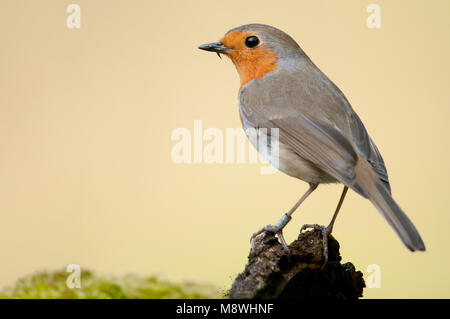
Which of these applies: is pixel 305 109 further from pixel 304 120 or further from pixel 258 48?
pixel 258 48

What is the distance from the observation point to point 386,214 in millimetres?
2758

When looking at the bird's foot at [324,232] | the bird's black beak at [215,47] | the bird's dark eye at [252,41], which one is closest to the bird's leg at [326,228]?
the bird's foot at [324,232]

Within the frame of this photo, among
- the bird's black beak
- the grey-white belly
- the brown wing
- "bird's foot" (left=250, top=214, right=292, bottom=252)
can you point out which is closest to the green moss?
"bird's foot" (left=250, top=214, right=292, bottom=252)

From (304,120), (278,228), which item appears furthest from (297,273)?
(304,120)

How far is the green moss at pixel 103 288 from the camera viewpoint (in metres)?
3.53

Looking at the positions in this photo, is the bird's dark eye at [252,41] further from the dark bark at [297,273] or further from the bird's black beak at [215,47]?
the dark bark at [297,273]

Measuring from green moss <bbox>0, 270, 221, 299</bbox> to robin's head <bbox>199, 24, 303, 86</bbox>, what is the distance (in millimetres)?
1432

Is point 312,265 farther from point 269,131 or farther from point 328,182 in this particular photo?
point 269,131

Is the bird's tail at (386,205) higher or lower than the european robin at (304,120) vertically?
lower

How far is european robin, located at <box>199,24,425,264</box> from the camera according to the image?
2938mm

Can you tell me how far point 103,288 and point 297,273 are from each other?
4.63 ft

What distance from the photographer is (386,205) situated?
2.81 m

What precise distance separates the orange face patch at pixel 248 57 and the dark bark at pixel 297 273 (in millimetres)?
1201
